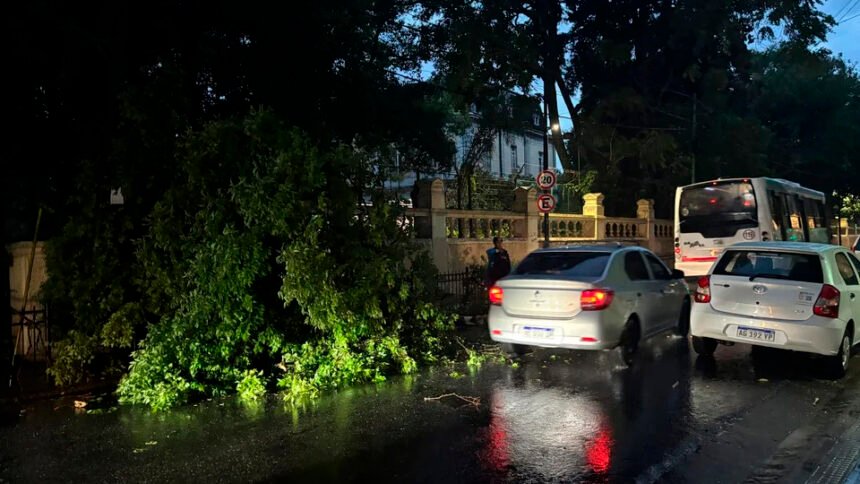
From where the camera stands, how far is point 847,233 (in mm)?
40719

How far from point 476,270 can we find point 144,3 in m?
8.24

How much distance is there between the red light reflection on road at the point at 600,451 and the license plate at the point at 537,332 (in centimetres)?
213

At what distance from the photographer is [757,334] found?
7.64 metres

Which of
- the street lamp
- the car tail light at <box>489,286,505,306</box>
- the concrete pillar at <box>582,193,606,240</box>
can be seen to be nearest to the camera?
the car tail light at <box>489,286,505,306</box>

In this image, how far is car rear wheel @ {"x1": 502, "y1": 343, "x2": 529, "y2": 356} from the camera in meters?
8.98

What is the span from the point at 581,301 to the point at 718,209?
38.0ft

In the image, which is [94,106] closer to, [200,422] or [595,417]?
[200,422]

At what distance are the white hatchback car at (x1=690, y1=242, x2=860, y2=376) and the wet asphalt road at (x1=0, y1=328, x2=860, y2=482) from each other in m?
0.50

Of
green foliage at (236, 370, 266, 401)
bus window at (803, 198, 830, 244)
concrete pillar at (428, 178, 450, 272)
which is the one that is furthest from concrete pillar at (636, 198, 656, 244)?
green foliage at (236, 370, 266, 401)

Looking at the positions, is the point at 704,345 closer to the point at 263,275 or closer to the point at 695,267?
the point at 263,275

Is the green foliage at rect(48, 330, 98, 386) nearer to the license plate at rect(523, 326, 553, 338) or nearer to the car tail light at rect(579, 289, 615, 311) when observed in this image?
the license plate at rect(523, 326, 553, 338)

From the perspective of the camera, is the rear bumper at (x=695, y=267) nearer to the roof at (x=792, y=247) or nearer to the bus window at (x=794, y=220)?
the bus window at (x=794, y=220)

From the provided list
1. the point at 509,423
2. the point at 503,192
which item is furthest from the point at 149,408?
the point at 503,192

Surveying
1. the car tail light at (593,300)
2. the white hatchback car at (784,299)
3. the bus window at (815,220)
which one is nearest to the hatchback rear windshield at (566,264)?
the car tail light at (593,300)
